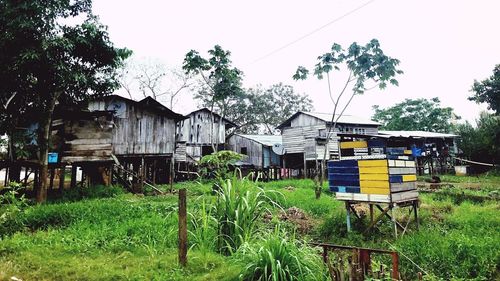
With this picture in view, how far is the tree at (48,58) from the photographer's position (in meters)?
9.59

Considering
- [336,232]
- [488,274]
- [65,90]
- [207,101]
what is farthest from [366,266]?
[207,101]

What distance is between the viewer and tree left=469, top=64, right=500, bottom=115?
2372 centimetres

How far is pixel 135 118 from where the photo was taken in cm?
1747

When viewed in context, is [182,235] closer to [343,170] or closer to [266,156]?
[343,170]

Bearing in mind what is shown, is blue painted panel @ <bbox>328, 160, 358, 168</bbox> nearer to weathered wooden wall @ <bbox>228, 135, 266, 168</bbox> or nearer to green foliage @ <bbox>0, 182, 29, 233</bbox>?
green foliage @ <bbox>0, 182, 29, 233</bbox>

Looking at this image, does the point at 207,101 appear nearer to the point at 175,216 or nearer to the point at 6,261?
the point at 175,216

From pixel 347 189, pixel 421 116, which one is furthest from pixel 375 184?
pixel 421 116

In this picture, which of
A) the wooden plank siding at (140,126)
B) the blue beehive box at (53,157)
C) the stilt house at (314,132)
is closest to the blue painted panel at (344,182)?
the wooden plank siding at (140,126)

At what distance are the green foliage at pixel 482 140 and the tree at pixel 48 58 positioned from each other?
87.7 feet

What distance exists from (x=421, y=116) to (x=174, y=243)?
37662 millimetres

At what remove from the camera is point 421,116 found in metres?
36.5

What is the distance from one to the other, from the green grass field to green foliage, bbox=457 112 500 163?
686 inches

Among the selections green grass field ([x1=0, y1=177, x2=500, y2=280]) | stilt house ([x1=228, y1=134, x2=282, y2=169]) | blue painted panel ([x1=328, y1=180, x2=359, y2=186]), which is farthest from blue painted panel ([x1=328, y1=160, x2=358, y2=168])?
stilt house ([x1=228, y1=134, x2=282, y2=169])

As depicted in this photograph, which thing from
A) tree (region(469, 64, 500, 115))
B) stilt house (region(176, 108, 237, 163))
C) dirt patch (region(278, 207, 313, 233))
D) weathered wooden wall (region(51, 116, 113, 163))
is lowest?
dirt patch (region(278, 207, 313, 233))
